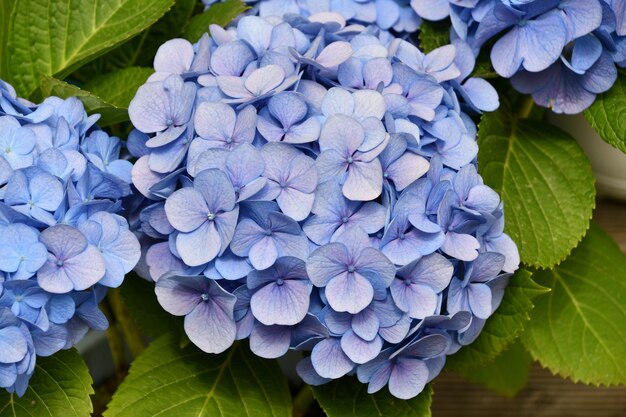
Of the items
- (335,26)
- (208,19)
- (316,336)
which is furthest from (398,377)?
(208,19)

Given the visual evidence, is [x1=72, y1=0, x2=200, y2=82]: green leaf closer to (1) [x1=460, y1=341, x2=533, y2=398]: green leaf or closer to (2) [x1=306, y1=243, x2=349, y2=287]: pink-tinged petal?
(2) [x1=306, y1=243, x2=349, y2=287]: pink-tinged petal

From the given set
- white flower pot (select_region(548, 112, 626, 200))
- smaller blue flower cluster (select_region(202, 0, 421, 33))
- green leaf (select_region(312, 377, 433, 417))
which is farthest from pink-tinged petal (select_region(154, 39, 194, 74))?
white flower pot (select_region(548, 112, 626, 200))

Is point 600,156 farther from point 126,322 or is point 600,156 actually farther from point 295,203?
point 126,322

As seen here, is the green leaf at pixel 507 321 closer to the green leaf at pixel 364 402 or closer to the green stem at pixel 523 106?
the green leaf at pixel 364 402

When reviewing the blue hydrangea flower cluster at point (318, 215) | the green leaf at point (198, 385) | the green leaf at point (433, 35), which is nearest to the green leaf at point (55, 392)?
the green leaf at point (198, 385)

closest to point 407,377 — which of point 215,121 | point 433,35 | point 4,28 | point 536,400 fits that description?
point 215,121

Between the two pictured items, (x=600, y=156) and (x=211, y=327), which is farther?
(x=600, y=156)

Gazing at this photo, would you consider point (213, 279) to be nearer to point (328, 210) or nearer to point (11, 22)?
point (328, 210)
